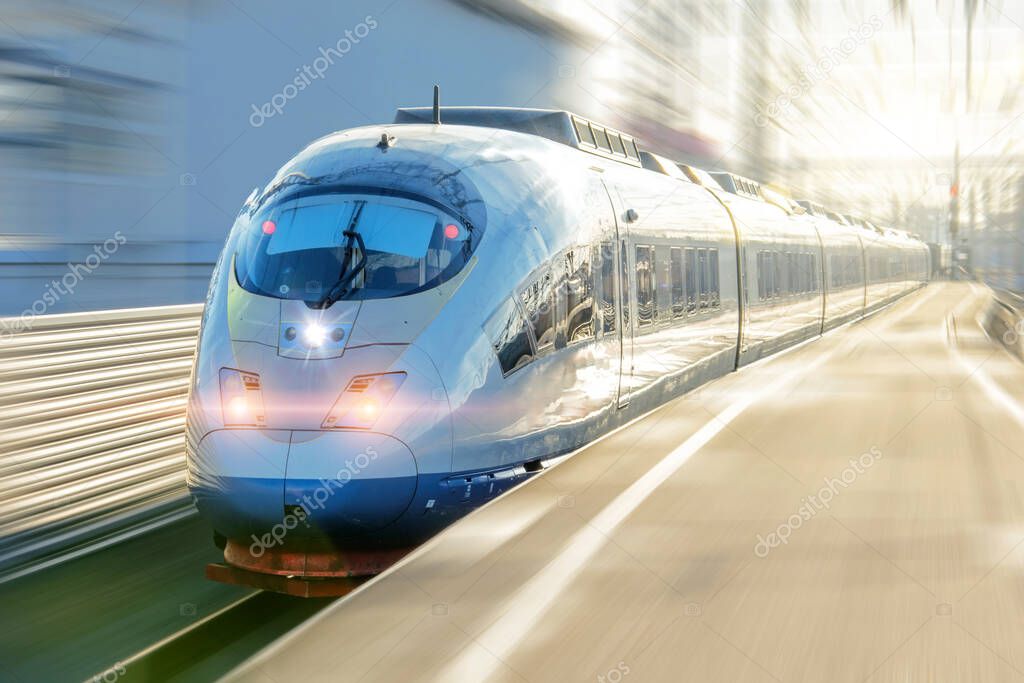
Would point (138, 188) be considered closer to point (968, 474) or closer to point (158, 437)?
point (158, 437)

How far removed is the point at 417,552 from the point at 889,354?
8.93 metres

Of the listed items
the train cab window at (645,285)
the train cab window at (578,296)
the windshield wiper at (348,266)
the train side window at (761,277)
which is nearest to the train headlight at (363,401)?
the windshield wiper at (348,266)

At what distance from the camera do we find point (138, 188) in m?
12.7

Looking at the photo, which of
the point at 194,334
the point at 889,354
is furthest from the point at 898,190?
the point at 194,334

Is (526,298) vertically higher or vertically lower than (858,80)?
lower

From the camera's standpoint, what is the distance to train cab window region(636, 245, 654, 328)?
9383 mm

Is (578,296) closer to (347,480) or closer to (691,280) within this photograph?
(347,480)

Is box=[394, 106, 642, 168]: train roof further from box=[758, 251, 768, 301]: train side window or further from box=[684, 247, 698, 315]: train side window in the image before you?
box=[758, 251, 768, 301]: train side window

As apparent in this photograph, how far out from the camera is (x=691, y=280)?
38.3 feet

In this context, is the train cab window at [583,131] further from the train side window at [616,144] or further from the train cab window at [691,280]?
the train cab window at [691,280]

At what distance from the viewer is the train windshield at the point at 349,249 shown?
20.6 feet

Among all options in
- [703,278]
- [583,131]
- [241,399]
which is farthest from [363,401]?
[703,278]

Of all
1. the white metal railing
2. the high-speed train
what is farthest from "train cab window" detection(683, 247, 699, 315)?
the white metal railing

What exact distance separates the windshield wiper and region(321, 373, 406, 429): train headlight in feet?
1.72
